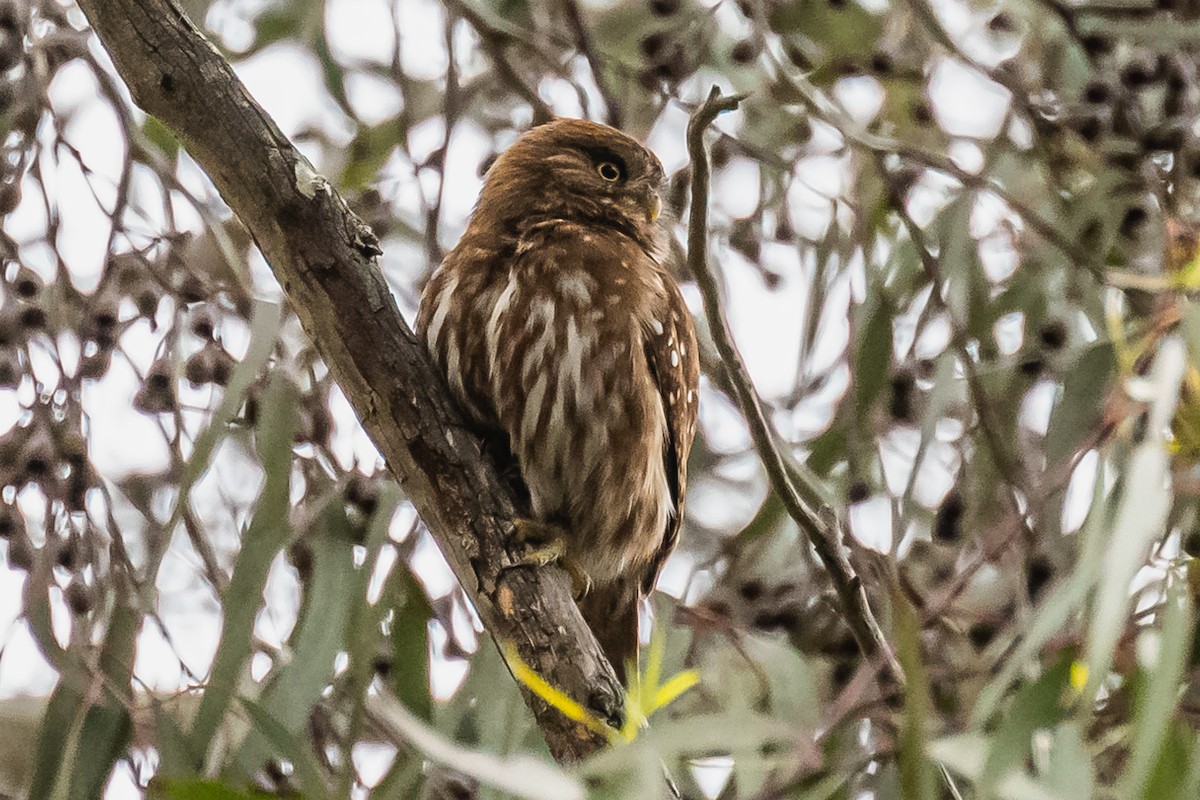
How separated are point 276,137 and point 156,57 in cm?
19

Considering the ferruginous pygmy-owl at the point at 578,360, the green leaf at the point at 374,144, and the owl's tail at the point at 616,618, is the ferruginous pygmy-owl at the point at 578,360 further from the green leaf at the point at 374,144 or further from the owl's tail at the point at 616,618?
the green leaf at the point at 374,144

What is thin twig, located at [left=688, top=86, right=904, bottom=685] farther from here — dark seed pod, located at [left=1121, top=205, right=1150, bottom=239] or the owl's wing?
dark seed pod, located at [left=1121, top=205, right=1150, bottom=239]

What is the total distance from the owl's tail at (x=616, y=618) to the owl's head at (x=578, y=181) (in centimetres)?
71

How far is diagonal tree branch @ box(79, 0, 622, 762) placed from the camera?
2074 millimetres

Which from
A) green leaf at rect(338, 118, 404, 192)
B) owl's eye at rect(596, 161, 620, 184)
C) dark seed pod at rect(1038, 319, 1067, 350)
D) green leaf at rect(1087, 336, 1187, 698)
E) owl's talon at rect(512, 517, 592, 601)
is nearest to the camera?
green leaf at rect(1087, 336, 1187, 698)

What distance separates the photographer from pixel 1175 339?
180 cm

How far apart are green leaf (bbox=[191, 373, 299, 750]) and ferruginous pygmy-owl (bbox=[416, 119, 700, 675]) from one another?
29cm

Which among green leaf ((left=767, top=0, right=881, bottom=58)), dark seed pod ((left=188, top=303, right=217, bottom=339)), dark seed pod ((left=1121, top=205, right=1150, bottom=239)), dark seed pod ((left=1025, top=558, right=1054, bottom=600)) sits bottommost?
dark seed pod ((left=1025, top=558, right=1054, bottom=600))

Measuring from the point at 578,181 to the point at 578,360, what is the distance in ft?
1.57

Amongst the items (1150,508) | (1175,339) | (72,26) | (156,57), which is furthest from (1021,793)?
(72,26)

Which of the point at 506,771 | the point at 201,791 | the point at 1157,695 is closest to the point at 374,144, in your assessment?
the point at 201,791

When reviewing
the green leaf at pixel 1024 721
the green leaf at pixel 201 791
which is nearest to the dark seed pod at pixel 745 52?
the green leaf at pixel 1024 721

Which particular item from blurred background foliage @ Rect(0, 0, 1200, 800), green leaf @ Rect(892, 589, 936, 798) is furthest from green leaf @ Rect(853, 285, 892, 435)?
green leaf @ Rect(892, 589, 936, 798)

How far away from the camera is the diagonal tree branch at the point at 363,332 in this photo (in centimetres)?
207
